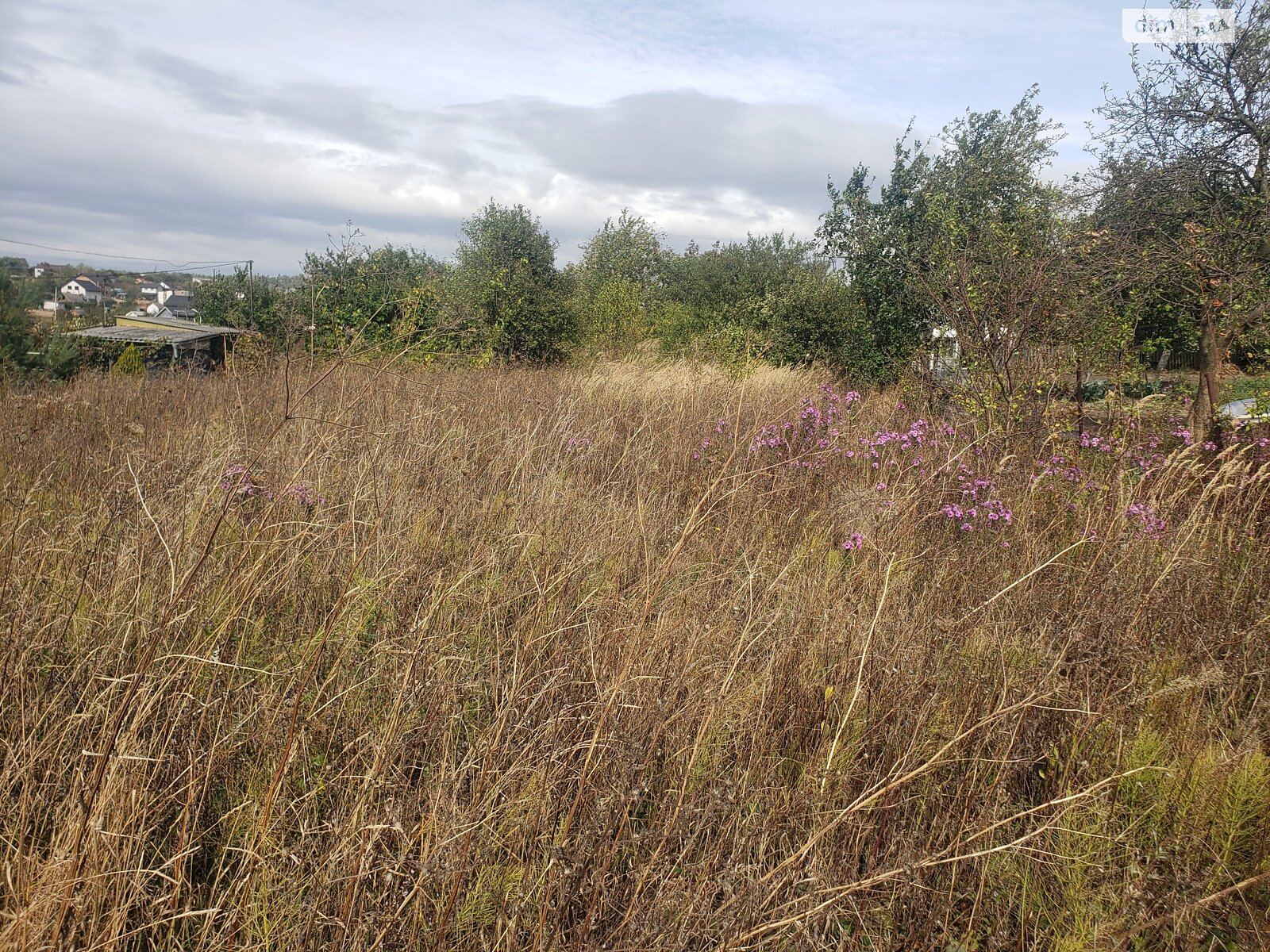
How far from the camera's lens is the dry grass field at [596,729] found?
4.53 feet

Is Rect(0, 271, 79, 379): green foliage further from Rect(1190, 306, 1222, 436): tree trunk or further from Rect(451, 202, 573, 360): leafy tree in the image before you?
Rect(1190, 306, 1222, 436): tree trunk

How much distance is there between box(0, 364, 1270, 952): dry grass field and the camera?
1.38 meters

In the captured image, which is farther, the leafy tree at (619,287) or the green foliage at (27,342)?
the leafy tree at (619,287)

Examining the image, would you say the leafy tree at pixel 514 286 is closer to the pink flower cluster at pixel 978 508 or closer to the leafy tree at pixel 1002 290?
the leafy tree at pixel 1002 290

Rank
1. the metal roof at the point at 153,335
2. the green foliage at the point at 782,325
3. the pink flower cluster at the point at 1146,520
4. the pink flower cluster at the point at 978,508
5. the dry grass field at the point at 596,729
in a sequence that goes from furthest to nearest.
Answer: the green foliage at the point at 782,325 < the metal roof at the point at 153,335 < the pink flower cluster at the point at 978,508 < the pink flower cluster at the point at 1146,520 < the dry grass field at the point at 596,729

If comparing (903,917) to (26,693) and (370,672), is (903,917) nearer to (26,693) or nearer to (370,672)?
(370,672)

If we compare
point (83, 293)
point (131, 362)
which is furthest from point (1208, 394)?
point (83, 293)

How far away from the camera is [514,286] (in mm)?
14555

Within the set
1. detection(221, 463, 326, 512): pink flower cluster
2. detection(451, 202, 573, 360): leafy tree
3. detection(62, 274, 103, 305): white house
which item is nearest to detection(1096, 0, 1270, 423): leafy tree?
detection(221, 463, 326, 512): pink flower cluster

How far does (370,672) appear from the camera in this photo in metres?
2.05

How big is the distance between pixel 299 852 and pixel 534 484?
7.59ft

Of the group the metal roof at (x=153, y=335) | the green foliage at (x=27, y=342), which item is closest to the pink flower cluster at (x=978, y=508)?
the green foliage at (x=27, y=342)

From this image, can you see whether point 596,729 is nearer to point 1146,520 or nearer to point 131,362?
point 1146,520

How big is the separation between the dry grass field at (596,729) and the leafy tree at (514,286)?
11.2m
